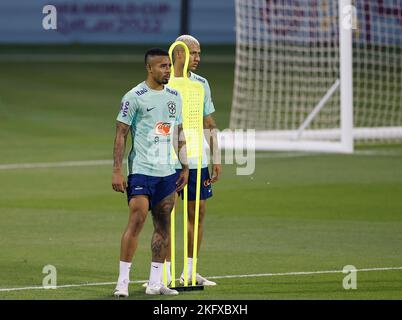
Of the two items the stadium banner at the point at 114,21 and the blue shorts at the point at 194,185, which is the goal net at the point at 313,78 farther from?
the blue shorts at the point at 194,185

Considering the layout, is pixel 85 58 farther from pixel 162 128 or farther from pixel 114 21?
pixel 162 128

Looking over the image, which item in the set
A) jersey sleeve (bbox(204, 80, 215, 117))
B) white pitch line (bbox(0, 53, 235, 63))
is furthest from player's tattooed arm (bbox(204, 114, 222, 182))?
white pitch line (bbox(0, 53, 235, 63))

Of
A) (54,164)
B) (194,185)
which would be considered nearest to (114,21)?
(54,164)

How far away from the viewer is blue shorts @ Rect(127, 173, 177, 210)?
10859 mm

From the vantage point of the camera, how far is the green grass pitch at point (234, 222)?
11.7m

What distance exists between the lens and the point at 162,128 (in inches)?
428

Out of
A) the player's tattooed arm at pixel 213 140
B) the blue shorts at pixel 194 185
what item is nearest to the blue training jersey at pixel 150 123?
the blue shorts at pixel 194 185

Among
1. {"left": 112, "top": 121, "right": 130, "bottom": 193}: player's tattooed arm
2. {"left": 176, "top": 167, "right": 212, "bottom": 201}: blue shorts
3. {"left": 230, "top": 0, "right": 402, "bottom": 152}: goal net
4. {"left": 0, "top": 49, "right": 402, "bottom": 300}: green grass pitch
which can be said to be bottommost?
{"left": 0, "top": 49, "right": 402, "bottom": 300}: green grass pitch

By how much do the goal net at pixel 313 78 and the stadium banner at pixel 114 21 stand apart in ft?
28.5

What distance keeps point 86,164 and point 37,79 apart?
1271 centimetres

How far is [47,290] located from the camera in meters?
11.2

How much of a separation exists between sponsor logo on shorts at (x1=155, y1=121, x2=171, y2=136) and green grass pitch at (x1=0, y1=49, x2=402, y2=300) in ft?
4.40

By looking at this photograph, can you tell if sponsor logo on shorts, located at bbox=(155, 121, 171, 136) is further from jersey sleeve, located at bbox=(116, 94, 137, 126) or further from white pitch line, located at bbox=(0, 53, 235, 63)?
white pitch line, located at bbox=(0, 53, 235, 63)
